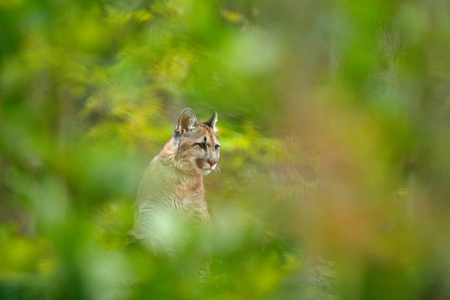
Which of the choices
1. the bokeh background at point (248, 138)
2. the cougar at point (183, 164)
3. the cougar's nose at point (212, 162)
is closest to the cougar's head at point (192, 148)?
the cougar at point (183, 164)

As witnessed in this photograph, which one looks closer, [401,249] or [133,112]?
[401,249]

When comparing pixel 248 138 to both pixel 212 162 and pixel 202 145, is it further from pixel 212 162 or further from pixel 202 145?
pixel 202 145

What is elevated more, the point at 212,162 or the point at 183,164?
the point at 183,164

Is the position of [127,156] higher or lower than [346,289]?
higher

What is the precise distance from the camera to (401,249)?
0.54 meters

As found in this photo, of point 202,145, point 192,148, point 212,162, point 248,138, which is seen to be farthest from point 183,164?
point 248,138

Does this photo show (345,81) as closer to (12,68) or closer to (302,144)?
(302,144)

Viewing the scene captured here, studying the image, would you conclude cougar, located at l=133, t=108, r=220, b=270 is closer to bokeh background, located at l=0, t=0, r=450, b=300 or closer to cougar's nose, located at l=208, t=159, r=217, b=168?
cougar's nose, located at l=208, t=159, r=217, b=168

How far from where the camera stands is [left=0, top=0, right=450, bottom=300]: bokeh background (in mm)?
453

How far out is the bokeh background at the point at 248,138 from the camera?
1.49 ft

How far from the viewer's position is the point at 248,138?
1.88 feet

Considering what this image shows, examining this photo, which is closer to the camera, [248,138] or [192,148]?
[248,138]

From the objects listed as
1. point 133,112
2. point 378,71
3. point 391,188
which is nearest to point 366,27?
point 378,71

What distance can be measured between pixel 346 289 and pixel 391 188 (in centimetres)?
13
